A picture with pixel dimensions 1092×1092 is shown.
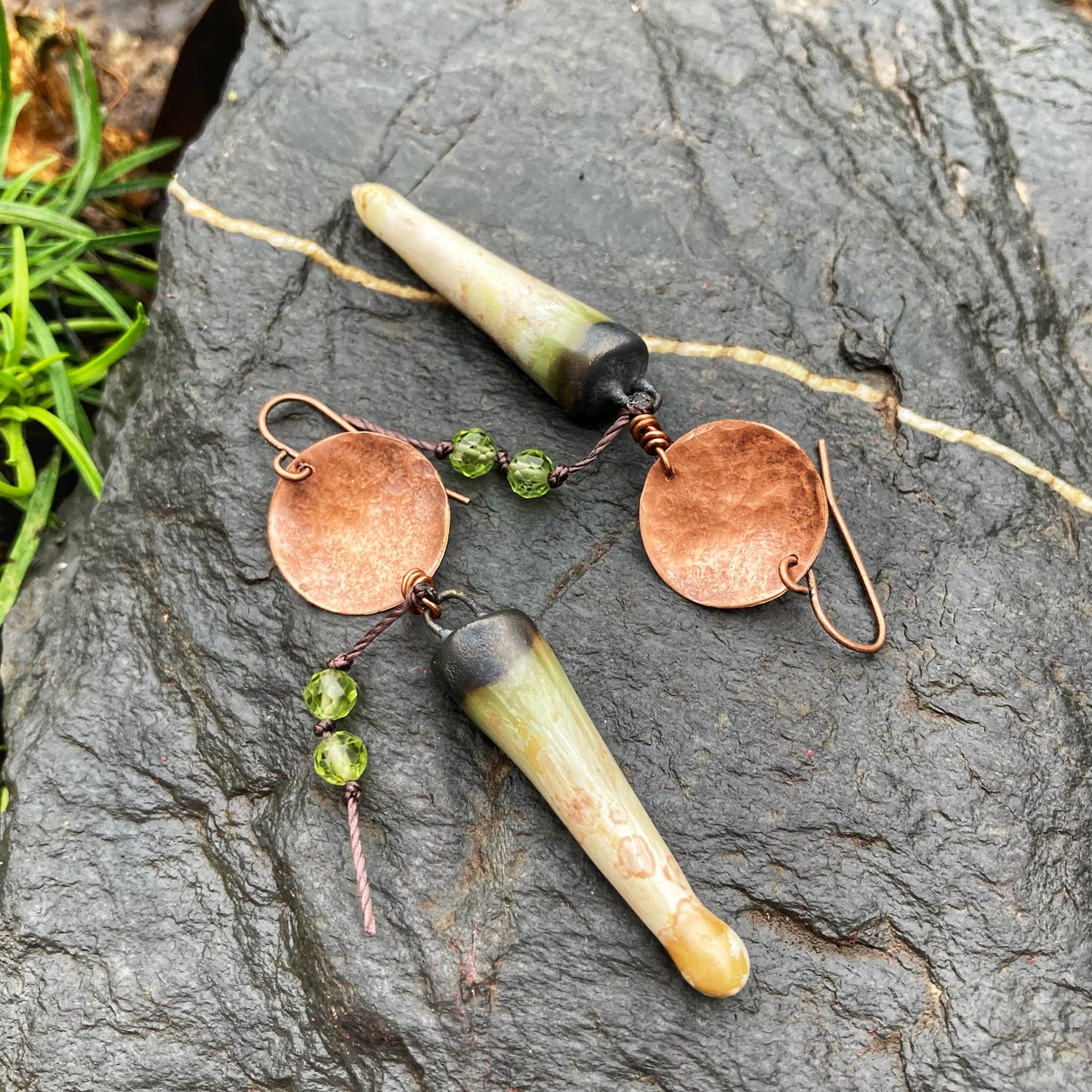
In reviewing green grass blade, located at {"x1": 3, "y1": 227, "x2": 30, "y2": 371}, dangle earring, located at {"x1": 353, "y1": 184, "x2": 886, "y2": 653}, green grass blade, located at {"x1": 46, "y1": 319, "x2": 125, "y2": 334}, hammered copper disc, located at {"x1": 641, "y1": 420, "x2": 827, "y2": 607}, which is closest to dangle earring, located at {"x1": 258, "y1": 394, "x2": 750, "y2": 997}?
dangle earring, located at {"x1": 353, "y1": 184, "x2": 886, "y2": 653}

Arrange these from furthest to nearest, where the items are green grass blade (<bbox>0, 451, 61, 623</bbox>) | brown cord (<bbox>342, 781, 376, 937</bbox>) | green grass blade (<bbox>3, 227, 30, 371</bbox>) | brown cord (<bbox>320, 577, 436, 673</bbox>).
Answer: green grass blade (<bbox>0, 451, 61, 623</bbox>)
green grass blade (<bbox>3, 227, 30, 371</bbox>)
brown cord (<bbox>320, 577, 436, 673</bbox>)
brown cord (<bbox>342, 781, 376, 937</bbox>)

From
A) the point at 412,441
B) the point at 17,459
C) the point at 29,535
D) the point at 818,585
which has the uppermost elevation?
the point at 818,585

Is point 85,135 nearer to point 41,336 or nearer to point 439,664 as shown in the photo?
point 41,336

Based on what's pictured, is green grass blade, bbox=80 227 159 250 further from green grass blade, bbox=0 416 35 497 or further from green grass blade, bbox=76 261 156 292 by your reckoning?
green grass blade, bbox=0 416 35 497

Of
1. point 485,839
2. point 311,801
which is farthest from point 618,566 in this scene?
point 311,801

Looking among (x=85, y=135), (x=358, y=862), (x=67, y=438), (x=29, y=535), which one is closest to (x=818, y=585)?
(x=358, y=862)

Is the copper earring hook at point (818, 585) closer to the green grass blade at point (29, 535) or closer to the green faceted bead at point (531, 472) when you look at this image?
the green faceted bead at point (531, 472)

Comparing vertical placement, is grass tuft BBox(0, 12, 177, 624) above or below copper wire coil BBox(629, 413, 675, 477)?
below

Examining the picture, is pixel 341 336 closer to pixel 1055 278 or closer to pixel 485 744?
pixel 485 744
